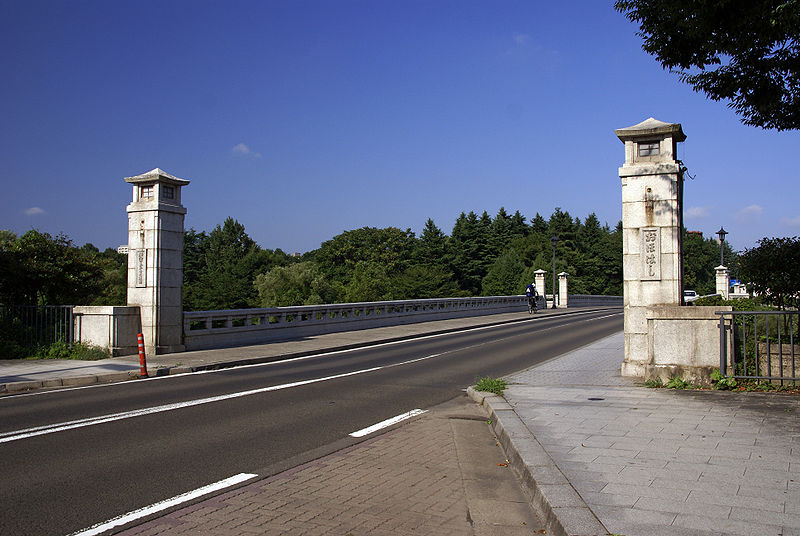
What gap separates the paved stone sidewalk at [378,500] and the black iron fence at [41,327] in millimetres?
12531

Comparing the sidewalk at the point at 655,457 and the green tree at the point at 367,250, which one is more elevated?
the green tree at the point at 367,250

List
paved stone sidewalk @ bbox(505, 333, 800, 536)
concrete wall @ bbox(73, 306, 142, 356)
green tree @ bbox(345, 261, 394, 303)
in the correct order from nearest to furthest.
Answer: paved stone sidewalk @ bbox(505, 333, 800, 536) < concrete wall @ bbox(73, 306, 142, 356) < green tree @ bbox(345, 261, 394, 303)

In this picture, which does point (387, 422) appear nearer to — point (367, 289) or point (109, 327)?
point (109, 327)

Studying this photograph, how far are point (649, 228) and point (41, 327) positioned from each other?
15.2m

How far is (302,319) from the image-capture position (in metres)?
23.5

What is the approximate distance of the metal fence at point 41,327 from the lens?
16359mm

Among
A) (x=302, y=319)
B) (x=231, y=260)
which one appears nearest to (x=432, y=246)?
(x=231, y=260)

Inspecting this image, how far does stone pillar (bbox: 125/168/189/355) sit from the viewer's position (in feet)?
54.8

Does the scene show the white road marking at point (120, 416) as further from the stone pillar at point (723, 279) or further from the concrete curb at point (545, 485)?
the stone pillar at point (723, 279)

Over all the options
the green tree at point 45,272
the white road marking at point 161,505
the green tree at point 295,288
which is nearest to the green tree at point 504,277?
the green tree at point 295,288

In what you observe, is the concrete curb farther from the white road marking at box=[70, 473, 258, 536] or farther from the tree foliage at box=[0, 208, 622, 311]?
the tree foliage at box=[0, 208, 622, 311]

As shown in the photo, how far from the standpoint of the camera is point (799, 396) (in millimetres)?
8992

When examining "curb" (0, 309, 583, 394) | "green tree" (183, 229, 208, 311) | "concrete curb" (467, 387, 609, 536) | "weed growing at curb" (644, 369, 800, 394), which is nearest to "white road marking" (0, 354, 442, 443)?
"curb" (0, 309, 583, 394)

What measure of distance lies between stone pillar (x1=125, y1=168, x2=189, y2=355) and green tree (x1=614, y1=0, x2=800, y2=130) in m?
12.7
